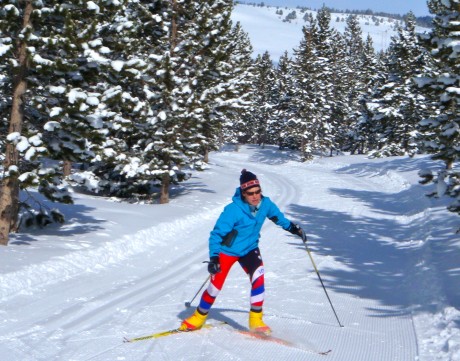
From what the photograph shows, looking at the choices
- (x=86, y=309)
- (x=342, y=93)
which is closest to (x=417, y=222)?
(x=86, y=309)

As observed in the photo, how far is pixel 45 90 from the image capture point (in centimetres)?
1068

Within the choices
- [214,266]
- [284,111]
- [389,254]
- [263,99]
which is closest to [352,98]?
[263,99]

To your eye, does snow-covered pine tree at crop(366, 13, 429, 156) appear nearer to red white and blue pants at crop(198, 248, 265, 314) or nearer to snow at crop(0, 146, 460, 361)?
snow at crop(0, 146, 460, 361)

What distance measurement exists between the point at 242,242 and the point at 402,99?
43.3 meters

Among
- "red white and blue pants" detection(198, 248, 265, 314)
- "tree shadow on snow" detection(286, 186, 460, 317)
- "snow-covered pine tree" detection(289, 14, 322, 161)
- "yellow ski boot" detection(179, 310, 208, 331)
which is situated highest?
"snow-covered pine tree" detection(289, 14, 322, 161)

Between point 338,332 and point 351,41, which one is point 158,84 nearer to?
point 338,332

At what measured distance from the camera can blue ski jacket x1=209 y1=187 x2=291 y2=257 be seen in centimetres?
641

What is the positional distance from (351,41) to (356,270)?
97.0m

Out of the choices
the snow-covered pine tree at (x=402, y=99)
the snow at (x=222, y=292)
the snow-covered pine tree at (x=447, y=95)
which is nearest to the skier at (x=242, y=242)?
the snow at (x=222, y=292)

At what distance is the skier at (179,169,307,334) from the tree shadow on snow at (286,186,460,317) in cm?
238

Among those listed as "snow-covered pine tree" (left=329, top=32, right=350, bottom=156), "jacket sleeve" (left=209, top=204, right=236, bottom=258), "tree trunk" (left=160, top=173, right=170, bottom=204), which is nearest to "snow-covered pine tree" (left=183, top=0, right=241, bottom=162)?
"tree trunk" (left=160, top=173, right=170, bottom=204)

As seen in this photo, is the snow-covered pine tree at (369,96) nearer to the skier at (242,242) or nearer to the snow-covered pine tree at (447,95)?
the snow-covered pine tree at (447,95)

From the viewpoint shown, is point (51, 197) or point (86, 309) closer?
point (86, 309)

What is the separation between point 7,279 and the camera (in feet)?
28.7
